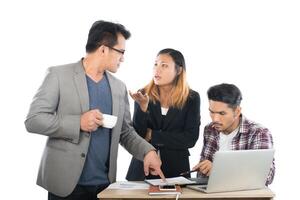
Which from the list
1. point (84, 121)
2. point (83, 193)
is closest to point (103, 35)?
point (84, 121)

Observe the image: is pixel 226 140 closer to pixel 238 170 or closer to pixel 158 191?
pixel 238 170

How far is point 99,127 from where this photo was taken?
8.01 ft

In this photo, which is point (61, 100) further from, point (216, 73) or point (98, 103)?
point (216, 73)

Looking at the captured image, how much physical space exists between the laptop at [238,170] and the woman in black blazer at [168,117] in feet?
1.87

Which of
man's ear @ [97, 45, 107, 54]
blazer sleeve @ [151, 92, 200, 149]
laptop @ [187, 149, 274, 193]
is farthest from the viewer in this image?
blazer sleeve @ [151, 92, 200, 149]

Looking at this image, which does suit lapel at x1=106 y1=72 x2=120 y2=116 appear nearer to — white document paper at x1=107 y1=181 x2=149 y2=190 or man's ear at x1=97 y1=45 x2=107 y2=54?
man's ear at x1=97 y1=45 x2=107 y2=54

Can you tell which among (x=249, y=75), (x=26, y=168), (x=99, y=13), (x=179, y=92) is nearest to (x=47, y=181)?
(x=179, y=92)

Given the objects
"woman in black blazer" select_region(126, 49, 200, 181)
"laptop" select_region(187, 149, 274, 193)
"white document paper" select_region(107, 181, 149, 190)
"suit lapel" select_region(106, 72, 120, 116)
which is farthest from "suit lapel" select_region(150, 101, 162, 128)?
"laptop" select_region(187, 149, 274, 193)

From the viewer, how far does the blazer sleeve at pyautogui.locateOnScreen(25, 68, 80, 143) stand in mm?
2266

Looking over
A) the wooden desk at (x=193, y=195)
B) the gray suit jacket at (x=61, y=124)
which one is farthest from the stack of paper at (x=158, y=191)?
the gray suit jacket at (x=61, y=124)

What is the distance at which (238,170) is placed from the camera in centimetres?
222

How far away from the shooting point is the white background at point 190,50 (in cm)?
372

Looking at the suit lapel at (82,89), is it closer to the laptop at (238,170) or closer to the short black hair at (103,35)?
the short black hair at (103,35)

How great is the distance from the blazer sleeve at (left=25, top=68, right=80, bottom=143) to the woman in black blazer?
61 centimetres
